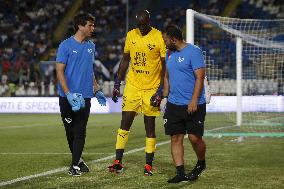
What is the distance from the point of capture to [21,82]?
105 feet

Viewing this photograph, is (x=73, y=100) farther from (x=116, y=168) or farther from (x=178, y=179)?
(x=178, y=179)

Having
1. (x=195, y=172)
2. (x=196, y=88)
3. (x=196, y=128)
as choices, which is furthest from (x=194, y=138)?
(x=196, y=88)

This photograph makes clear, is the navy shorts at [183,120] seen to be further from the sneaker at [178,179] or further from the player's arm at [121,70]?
the player's arm at [121,70]

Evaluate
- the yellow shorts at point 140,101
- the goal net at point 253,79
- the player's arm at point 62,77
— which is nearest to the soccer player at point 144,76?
the yellow shorts at point 140,101

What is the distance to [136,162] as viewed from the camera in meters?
9.70

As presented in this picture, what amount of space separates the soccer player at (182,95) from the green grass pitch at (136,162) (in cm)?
43

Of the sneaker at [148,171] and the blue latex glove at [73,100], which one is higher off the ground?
the blue latex glove at [73,100]

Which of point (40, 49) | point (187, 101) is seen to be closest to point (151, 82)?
point (187, 101)

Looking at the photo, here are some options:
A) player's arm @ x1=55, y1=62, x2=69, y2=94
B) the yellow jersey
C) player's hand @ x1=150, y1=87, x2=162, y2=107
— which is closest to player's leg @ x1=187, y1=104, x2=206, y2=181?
player's hand @ x1=150, y1=87, x2=162, y2=107

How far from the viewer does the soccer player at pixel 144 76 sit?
27.8 ft

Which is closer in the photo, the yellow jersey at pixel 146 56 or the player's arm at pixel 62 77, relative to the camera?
the player's arm at pixel 62 77

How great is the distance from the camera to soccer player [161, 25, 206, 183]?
300 inches

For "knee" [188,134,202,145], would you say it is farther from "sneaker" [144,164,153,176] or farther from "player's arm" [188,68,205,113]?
"sneaker" [144,164,153,176]

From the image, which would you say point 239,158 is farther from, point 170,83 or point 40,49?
point 40,49
